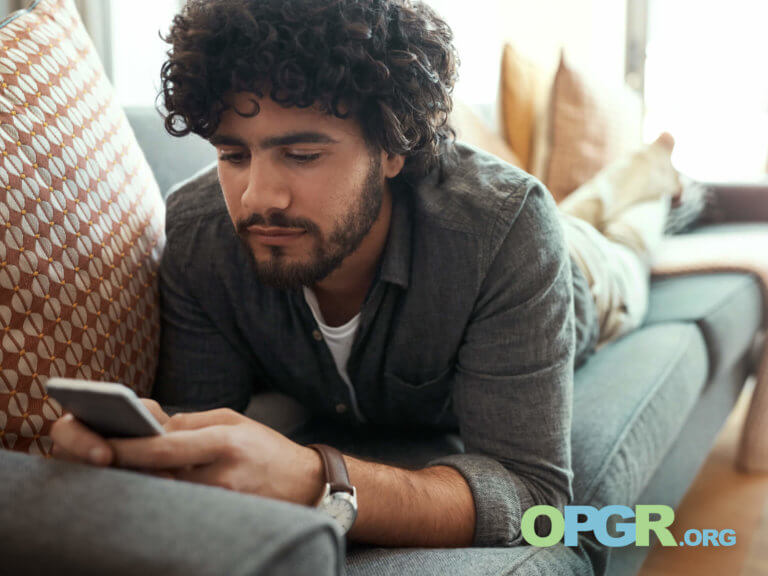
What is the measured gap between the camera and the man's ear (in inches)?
43.5

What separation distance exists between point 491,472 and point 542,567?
0.44ft

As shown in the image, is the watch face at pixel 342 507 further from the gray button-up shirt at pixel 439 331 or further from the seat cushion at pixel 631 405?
the seat cushion at pixel 631 405

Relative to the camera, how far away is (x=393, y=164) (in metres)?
1.12

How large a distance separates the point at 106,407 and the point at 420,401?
65cm

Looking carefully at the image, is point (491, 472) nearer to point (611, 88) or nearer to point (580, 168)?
point (580, 168)

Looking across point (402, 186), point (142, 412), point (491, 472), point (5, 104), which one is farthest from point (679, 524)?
point (5, 104)

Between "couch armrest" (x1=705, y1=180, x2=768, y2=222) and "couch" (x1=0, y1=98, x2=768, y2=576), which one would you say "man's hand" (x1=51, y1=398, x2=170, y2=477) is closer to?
"couch" (x1=0, y1=98, x2=768, y2=576)

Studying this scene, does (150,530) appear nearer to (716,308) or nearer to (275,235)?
(275,235)

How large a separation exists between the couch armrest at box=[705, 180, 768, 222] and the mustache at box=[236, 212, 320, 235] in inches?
77.6

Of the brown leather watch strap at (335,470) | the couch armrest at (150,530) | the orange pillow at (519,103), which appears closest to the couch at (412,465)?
the couch armrest at (150,530)

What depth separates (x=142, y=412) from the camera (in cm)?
59

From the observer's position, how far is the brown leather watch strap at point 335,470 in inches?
30.1

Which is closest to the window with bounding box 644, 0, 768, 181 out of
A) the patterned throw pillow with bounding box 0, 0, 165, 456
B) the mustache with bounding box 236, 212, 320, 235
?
the mustache with bounding box 236, 212, 320, 235

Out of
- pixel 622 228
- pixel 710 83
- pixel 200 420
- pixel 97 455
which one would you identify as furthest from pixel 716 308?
pixel 710 83
